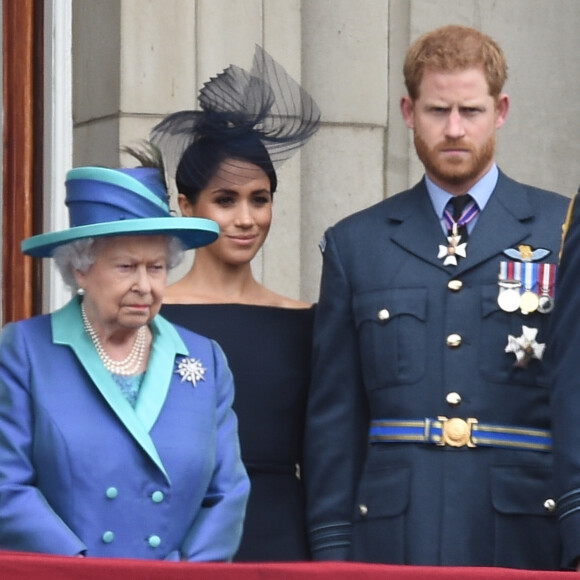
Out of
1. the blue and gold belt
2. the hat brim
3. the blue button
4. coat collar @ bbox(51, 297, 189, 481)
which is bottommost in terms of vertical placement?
the blue button

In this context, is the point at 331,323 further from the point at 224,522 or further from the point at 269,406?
the point at 224,522

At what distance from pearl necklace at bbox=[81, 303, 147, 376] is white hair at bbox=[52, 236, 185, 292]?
8cm

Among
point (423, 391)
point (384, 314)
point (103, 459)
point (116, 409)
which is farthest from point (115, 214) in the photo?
point (423, 391)

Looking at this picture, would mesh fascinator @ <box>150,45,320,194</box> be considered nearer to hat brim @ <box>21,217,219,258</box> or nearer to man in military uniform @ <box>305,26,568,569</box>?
man in military uniform @ <box>305,26,568,569</box>

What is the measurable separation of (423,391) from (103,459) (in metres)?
0.89

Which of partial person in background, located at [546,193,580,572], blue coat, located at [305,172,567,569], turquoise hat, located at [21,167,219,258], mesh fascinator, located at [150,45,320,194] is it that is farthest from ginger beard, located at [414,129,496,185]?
partial person in background, located at [546,193,580,572]

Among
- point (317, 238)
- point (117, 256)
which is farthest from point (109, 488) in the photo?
point (317, 238)

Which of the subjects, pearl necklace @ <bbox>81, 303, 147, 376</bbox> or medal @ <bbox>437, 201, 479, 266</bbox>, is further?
medal @ <bbox>437, 201, 479, 266</bbox>

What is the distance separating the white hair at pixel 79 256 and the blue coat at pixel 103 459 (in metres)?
0.09

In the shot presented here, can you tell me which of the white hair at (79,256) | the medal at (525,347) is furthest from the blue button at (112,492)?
the medal at (525,347)

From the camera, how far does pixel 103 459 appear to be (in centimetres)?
422

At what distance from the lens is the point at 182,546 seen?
14.1 feet

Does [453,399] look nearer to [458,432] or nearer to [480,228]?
[458,432]

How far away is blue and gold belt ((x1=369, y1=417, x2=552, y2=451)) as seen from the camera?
4.70 m
